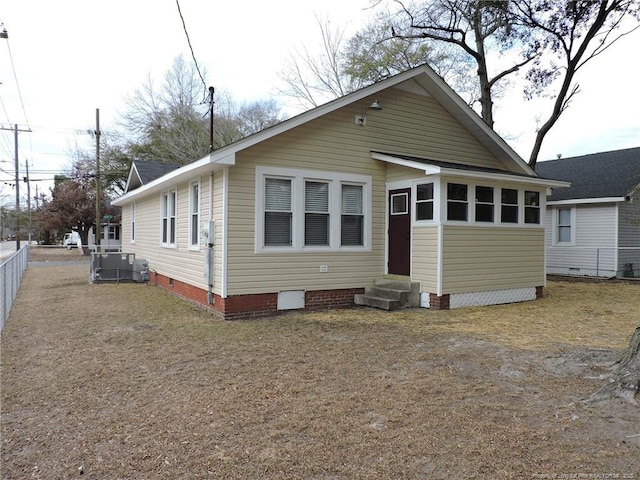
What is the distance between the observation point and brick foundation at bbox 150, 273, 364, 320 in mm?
8383

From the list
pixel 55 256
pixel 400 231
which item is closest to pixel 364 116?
pixel 400 231

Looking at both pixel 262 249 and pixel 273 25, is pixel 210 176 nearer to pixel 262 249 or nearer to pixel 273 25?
pixel 262 249

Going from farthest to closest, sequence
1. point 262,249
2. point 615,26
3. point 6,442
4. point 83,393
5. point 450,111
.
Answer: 1. point 615,26
2. point 450,111
3. point 262,249
4. point 83,393
5. point 6,442

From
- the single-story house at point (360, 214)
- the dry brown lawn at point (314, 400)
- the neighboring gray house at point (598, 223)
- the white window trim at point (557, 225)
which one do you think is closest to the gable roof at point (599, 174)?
the neighboring gray house at point (598, 223)

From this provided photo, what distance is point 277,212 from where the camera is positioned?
893 cm

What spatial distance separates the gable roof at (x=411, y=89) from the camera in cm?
813

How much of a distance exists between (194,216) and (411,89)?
575 centimetres

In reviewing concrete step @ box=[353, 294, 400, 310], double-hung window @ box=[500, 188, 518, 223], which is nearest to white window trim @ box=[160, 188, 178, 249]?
concrete step @ box=[353, 294, 400, 310]

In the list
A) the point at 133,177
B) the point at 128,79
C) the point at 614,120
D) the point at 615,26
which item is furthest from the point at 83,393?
the point at 128,79

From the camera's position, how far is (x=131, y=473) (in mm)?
2932

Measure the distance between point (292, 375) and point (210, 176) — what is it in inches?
206

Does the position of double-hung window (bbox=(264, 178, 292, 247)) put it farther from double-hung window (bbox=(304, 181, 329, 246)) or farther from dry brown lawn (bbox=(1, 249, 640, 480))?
dry brown lawn (bbox=(1, 249, 640, 480))

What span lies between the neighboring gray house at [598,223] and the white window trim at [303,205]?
9.73 metres

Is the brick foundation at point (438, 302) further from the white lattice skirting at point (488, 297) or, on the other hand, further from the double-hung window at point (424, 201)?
the double-hung window at point (424, 201)
